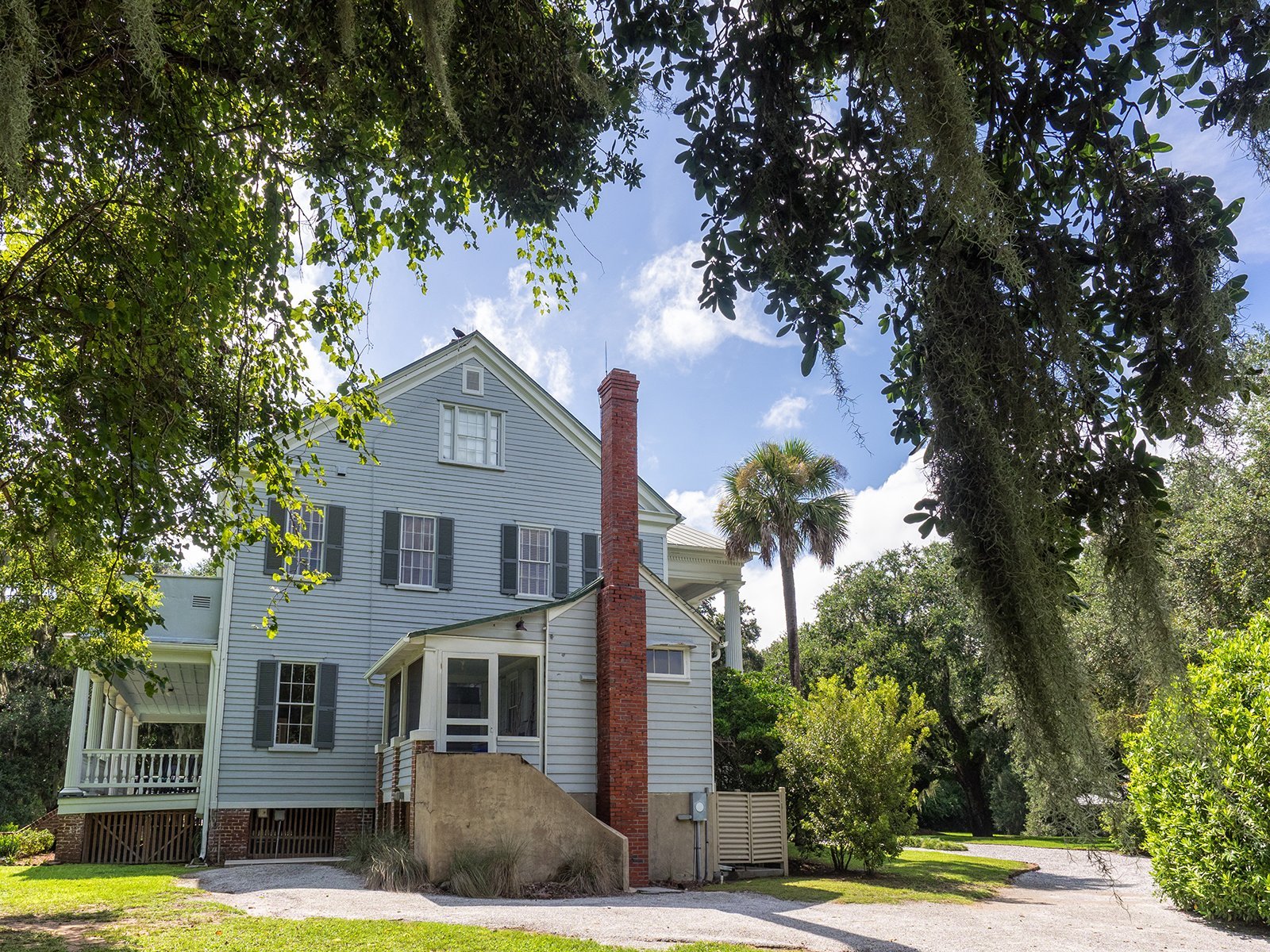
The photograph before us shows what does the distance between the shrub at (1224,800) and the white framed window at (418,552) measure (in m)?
12.4

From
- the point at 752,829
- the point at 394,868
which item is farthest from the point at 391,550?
the point at 752,829

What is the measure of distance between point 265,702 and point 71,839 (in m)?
3.73

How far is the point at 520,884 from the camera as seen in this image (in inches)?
461

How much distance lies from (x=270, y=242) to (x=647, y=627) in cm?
987

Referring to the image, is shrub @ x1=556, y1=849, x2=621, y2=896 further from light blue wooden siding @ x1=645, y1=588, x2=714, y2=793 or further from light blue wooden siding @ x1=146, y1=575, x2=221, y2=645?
light blue wooden siding @ x1=146, y1=575, x2=221, y2=645

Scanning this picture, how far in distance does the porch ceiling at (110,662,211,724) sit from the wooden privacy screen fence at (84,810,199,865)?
211 centimetres

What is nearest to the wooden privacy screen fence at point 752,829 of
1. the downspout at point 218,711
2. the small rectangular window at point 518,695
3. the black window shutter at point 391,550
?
the small rectangular window at point 518,695

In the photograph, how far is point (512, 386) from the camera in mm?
19844

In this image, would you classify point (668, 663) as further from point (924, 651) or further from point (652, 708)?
point (924, 651)

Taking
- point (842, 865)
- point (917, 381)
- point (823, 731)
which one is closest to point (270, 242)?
point (917, 381)

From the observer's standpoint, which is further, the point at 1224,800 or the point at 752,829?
the point at 752,829

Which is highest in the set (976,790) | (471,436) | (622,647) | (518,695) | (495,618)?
(471,436)

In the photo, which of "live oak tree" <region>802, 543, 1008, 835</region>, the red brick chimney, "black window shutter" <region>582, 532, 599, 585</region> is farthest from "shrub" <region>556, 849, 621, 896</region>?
"live oak tree" <region>802, 543, 1008, 835</region>

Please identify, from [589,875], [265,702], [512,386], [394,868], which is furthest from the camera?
[512,386]
